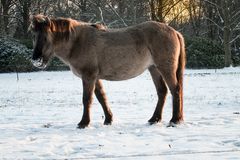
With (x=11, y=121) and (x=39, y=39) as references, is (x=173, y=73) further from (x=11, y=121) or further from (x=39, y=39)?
(x=11, y=121)

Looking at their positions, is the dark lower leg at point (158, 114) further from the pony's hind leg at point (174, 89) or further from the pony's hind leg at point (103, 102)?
the pony's hind leg at point (103, 102)

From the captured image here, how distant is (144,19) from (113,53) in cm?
3268

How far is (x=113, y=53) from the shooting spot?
26.3 ft

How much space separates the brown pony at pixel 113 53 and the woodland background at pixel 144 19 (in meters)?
23.7

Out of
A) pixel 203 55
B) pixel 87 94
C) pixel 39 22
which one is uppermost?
pixel 39 22

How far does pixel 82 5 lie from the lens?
44.9 m

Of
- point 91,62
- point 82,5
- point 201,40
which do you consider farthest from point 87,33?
point 82,5

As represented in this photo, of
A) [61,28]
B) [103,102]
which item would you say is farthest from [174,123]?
[61,28]

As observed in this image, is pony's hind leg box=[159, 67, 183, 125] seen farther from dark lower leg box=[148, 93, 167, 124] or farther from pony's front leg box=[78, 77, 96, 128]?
pony's front leg box=[78, 77, 96, 128]

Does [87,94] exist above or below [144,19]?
below

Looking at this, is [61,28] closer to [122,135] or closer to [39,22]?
[39,22]

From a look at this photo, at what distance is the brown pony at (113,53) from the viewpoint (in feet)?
25.7

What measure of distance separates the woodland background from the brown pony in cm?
2370

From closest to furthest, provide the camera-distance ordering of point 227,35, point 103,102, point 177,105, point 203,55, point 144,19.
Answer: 1. point 177,105
2. point 103,102
3. point 203,55
4. point 227,35
5. point 144,19
